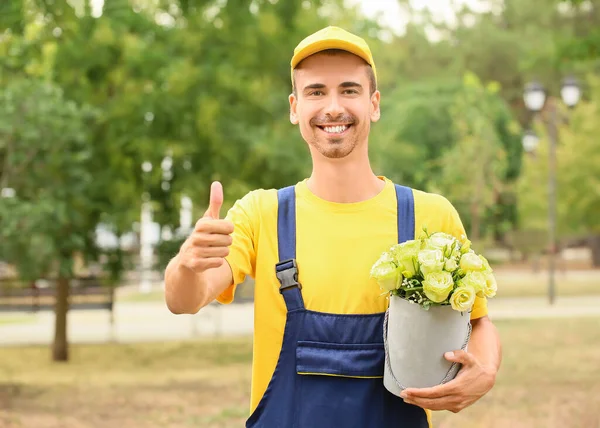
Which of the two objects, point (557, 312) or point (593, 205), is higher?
point (593, 205)

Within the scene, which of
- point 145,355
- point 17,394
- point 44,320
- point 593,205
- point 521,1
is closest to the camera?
point 17,394

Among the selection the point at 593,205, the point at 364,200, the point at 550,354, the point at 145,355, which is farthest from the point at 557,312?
the point at 364,200

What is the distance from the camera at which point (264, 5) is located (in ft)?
42.9

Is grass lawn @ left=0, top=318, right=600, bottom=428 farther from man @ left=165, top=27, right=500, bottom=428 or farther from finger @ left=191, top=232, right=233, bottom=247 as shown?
finger @ left=191, top=232, right=233, bottom=247

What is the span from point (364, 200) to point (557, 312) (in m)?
17.4

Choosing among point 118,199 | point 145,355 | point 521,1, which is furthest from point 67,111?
point 521,1

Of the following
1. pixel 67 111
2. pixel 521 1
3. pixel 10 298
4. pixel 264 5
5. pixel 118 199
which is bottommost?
pixel 10 298

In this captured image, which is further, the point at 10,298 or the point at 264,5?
the point at 10,298

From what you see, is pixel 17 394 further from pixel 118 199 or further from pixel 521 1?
pixel 521 1

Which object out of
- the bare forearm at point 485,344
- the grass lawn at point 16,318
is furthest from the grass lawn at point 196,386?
the bare forearm at point 485,344

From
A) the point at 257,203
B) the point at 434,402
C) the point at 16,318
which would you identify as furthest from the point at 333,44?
the point at 16,318

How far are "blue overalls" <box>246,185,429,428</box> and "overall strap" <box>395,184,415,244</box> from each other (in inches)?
10.5

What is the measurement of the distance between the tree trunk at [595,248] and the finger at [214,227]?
136 feet

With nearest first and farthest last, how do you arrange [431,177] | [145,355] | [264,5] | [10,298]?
[264,5] → [145,355] → [10,298] → [431,177]
